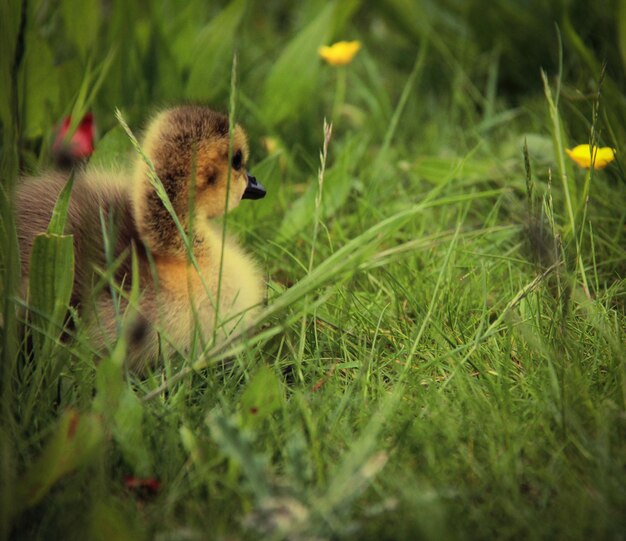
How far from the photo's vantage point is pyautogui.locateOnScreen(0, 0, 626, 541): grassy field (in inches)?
55.4

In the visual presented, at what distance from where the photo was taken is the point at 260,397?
5.27 ft

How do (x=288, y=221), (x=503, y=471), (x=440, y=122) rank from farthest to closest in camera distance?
(x=440, y=122) → (x=288, y=221) → (x=503, y=471)

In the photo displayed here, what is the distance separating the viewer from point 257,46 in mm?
3875

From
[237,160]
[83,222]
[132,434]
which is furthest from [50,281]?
[237,160]

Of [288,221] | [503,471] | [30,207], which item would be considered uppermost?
[30,207]

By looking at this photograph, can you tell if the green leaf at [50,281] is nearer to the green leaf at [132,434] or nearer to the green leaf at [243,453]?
the green leaf at [132,434]

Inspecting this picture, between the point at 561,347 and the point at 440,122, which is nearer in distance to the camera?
the point at 561,347

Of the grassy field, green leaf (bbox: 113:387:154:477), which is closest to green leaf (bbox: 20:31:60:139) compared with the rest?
the grassy field

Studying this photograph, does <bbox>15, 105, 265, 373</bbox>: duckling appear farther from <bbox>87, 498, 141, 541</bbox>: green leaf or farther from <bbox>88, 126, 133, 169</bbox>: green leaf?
<bbox>87, 498, 141, 541</bbox>: green leaf

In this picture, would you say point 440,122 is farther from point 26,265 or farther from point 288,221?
point 26,265

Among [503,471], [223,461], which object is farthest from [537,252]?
[223,461]

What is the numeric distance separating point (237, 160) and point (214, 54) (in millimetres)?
1044

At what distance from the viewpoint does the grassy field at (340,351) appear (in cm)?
141

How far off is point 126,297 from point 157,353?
0.20 meters
